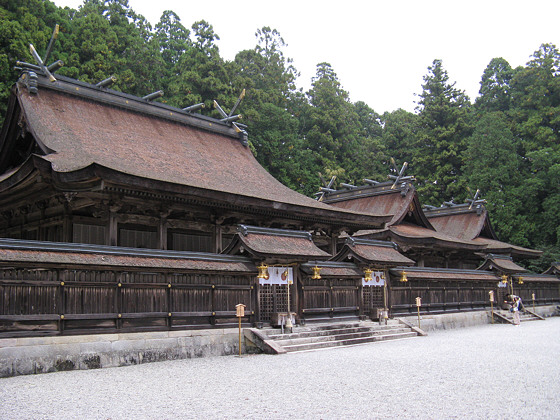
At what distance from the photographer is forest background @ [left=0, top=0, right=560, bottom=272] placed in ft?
113

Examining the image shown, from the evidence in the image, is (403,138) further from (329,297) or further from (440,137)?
(329,297)

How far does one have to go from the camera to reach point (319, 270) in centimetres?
1733

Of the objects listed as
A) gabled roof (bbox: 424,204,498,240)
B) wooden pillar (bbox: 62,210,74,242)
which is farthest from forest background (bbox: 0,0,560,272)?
wooden pillar (bbox: 62,210,74,242)

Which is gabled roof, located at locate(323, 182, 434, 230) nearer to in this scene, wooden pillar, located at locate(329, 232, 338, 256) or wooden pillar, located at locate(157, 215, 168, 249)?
wooden pillar, located at locate(329, 232, 338, 256)

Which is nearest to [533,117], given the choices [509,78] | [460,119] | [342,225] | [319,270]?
[460,119]

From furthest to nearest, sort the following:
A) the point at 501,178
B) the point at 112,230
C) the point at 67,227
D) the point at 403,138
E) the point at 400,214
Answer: the point at 403,138 < the point at 501,178 < the point at 400,214 < the point at 67,227 < the point at 112,230

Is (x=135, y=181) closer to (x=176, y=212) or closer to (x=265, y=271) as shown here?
(x=176, y=212)

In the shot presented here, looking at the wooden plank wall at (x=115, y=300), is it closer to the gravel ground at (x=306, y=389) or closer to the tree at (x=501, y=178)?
the gravel ground at (x=306, y=389)

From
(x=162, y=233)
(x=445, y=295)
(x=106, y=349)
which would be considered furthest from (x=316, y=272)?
(x=445, y=295)

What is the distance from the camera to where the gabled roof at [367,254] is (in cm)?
1959

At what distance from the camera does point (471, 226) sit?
3534 cm

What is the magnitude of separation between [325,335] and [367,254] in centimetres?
426

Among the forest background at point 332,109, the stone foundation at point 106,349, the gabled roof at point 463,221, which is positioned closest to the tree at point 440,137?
the forest background at point 332,109

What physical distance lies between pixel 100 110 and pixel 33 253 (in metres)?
9.88
